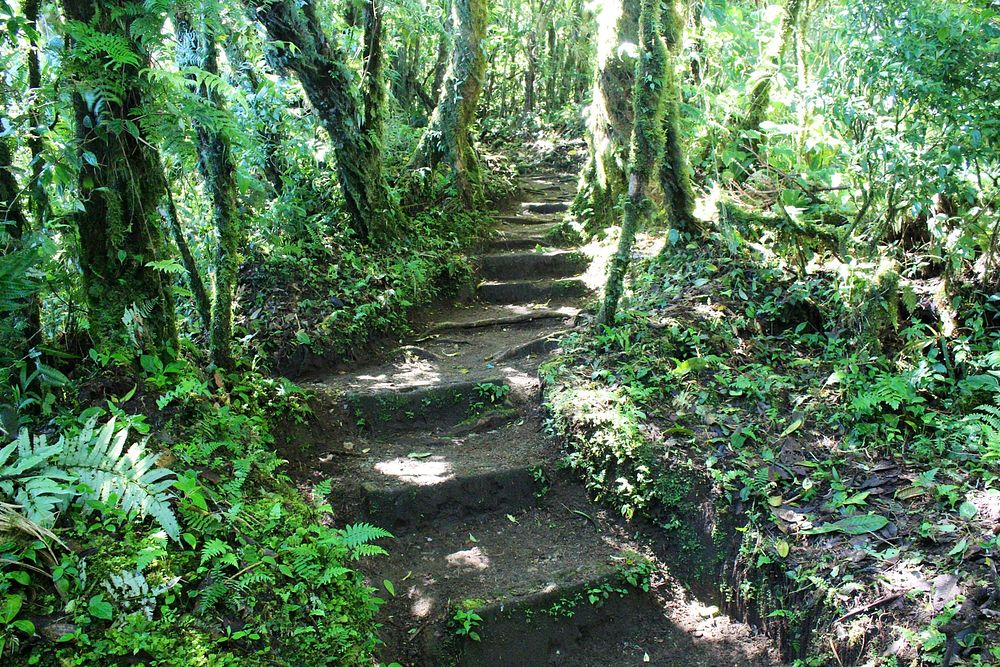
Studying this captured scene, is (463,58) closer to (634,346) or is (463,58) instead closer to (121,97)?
(634,346)

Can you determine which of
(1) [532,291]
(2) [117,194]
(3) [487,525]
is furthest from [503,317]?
(2) [117,194]

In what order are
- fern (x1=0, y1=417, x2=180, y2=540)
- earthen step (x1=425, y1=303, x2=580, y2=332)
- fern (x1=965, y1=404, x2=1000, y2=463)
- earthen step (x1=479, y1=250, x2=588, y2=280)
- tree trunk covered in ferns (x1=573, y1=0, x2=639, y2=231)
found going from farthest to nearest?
earthen step (x1=479, y1=250, x2=588, y2=280), tree trunk covered in ferns (x1=573, y1=0, x2=639, y2=231), earthen step (x1=425, y1=303, x2=580, y2=332), fern (x1=965, y1=404, x2=1000, y2=463), fern (x1=0, y1=417, x2=180, y2=540)

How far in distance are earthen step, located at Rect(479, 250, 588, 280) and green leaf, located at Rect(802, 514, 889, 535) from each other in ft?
17.5

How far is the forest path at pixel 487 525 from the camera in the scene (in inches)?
154

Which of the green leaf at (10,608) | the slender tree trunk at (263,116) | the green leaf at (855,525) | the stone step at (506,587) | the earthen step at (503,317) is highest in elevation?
the slender tree trunk at (263,116)

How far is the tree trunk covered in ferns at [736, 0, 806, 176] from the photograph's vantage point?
7.56 m

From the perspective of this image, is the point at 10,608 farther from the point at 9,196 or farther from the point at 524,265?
the point at 524,265

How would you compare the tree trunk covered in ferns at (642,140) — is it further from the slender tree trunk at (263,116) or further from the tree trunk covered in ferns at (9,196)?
the tree trunk covered in ferns at (9,196)

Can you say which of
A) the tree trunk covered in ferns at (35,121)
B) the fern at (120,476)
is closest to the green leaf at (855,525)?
the fern at (120,476)

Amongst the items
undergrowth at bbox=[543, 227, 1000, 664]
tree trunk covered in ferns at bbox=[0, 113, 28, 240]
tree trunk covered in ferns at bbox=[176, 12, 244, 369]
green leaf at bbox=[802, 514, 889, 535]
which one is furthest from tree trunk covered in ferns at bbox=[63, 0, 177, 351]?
green leaf at bbox=[802, 514, 889, 535]

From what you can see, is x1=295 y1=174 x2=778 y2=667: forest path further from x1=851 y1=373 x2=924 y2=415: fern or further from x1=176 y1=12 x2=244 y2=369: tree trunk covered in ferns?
x1=851 y1=373 x2=924 y2=415: fern

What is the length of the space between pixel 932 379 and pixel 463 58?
7.74 meters

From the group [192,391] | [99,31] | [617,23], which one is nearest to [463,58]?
[617,23]

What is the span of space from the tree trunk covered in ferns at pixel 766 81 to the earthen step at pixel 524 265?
252 cm
